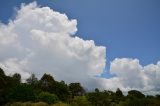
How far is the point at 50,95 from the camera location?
97.2 m

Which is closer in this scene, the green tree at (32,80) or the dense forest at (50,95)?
the dense forest at (50,95)

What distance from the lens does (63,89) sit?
388 ft

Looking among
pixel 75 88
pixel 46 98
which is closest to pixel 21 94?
pixel 46 98

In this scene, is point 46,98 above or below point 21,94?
below

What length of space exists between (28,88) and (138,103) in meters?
40.5

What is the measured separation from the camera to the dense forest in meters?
94.6

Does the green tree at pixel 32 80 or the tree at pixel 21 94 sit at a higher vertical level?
the green tree at pixel 32 80

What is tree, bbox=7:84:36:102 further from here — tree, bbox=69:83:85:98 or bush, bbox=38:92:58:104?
tree, bbox=69:83:85:98

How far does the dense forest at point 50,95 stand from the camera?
310 ft

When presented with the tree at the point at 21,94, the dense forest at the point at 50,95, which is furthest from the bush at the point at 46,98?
the tree at the point at 21,94

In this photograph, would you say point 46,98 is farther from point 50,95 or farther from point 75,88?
point 75,88

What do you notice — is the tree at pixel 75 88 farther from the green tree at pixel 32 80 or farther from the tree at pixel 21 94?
the tree at pixel 21 94

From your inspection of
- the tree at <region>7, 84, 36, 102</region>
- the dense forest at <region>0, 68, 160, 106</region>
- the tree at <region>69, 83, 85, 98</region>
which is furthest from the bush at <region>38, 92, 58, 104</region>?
the tree at <region>69, 83, 85, 98</region>

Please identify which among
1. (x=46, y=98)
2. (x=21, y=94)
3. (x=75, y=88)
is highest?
(x=75, y=88)
